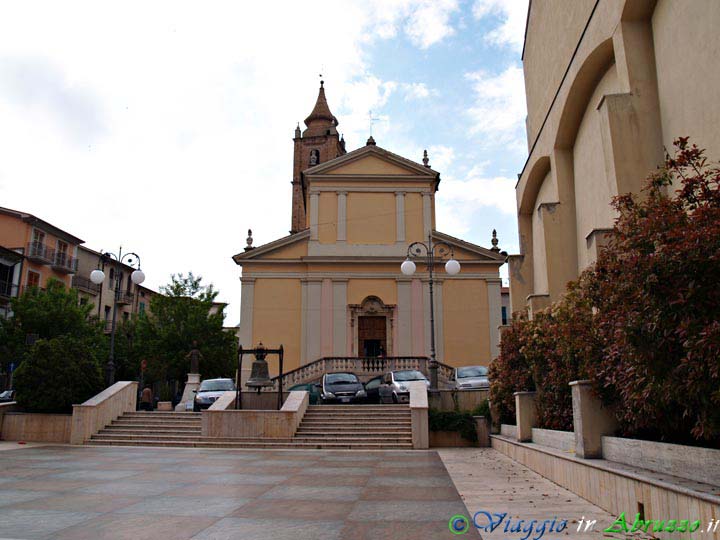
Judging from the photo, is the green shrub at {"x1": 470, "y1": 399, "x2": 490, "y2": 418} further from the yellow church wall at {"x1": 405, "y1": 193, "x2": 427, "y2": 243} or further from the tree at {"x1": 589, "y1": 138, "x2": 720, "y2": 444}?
the yellow church wall at {"x1": 405, "y1": 193, "x2": 427, "y2": 243}

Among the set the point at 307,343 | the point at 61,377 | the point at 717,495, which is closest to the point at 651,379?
the point at 717,495

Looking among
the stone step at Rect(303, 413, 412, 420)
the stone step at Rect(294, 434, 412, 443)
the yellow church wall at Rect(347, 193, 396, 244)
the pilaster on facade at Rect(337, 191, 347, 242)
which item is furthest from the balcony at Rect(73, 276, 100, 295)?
the stone step at Rect(294, 434, 412, 443)

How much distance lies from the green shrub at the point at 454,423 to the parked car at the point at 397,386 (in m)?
3.78

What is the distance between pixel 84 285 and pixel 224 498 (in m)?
42.5

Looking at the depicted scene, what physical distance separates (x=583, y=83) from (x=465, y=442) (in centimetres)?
1000

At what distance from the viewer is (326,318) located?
30.4m

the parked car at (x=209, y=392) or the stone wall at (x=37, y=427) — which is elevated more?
the parked car at (x=209, y=392)

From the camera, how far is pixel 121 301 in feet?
164

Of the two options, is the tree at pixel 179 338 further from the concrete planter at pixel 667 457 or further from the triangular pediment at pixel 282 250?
the concrete planter at pixel 667 457

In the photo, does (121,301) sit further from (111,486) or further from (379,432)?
(111,486)

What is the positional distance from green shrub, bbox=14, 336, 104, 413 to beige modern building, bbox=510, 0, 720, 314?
13231 millimetres

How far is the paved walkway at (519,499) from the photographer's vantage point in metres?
5.59

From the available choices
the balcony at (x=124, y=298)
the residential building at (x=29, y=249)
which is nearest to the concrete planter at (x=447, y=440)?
the residential building at (x=29, y=249)

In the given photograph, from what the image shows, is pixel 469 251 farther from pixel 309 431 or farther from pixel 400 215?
pixel 309 431
